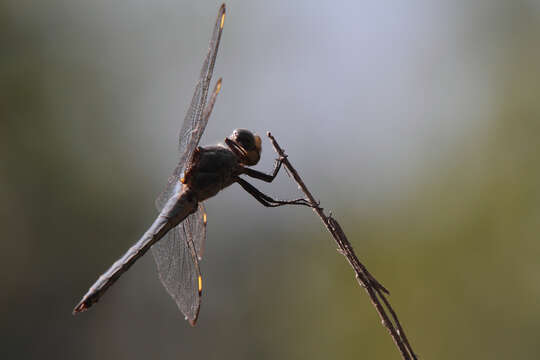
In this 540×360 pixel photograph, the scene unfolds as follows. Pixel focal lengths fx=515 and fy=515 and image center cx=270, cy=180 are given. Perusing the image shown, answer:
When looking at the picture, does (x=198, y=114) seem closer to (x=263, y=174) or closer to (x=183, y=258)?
(x=263, y=174)

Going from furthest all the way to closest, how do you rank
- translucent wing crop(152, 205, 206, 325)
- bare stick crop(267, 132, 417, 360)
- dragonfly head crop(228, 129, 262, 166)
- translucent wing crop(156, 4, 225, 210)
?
1. dragonfly head crop(228, 129, 262, 166)
2. translucent wing crop(152, 205, 206, 325)
3. translucent wing crop(156, 4, 225, 210)
4. bare stick crop(267, 132, 417, 360)

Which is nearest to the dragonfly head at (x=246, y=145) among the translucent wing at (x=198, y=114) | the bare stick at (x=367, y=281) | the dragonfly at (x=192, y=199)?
the dragonfly at (x=192, y=199)

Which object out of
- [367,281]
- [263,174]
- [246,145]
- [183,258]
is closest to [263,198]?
[263,174]

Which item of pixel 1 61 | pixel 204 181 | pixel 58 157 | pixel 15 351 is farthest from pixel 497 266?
pixel 1 61

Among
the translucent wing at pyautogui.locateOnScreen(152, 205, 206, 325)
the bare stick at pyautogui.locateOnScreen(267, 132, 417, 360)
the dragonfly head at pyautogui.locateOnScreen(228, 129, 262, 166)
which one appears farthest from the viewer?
the dragonfly head at pyautogui.locateOnScreen(228, 129, 262, 166)

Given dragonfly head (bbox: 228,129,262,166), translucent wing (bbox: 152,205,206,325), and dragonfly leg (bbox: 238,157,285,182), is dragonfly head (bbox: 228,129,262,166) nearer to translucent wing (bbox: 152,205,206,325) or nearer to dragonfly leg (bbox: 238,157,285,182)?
dragonfly leg (bbox: 238,157,285,182)

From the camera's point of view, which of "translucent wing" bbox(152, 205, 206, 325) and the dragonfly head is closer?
"translucent wing" bbox(152, 205, 206, 325)

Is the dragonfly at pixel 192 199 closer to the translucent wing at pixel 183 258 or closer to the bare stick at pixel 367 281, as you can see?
the translucent wing at pixel 183 258

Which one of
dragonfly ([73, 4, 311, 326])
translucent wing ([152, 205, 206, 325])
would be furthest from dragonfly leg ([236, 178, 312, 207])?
translucent wing ([152, 205, 206, 325])
